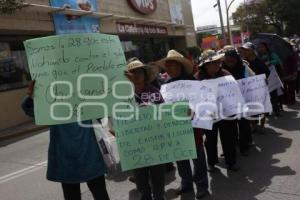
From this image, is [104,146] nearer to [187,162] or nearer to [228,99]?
[187,162]

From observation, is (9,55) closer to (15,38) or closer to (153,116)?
(15,38)

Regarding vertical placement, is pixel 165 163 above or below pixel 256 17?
below

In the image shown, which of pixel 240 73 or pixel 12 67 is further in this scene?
pixel 12 67

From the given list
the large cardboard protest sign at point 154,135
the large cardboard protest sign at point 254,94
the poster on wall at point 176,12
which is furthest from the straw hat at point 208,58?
the poster on wall at point 176,12

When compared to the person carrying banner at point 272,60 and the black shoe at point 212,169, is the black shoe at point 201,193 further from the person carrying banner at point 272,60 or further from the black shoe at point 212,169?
the person carrying banner at point 272,60

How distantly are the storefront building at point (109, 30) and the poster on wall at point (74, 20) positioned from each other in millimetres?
231

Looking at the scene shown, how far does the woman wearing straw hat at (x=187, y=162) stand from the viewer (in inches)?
191

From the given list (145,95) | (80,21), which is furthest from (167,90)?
(80,21)

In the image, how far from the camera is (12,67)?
16.3 meters

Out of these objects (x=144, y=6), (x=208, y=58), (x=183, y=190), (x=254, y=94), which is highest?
(x=144, y=6)

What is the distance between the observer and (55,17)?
17766 mm

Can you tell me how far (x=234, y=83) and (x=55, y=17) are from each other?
1353 cm

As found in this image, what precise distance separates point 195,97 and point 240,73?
1928 millimetres

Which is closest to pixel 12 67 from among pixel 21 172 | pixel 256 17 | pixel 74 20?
pixel 74 20
